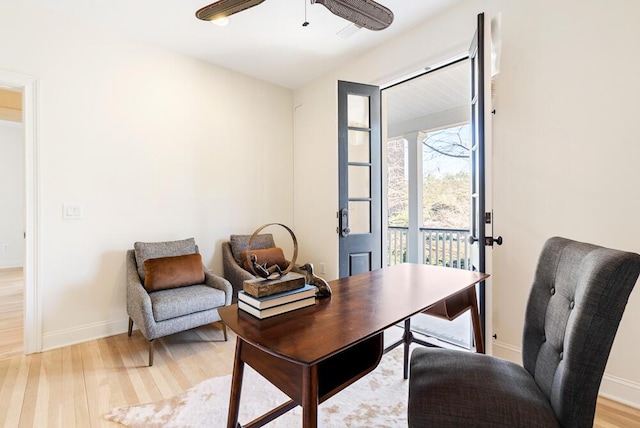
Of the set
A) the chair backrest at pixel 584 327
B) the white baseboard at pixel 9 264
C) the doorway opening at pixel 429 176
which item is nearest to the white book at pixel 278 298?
the chair backrest at pixel 584 327

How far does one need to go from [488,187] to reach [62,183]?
3341mm

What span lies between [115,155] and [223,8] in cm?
192

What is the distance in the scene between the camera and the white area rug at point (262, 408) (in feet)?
5.34

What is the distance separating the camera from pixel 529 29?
A: 6.81ft

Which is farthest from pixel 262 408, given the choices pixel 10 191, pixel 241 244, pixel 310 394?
pixel 10 191

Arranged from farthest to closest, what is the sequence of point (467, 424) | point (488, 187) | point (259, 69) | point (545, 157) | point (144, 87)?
point (259, 69) → point (144, 87) → point (545, 157) → point (488, 187) → point (467, 424)

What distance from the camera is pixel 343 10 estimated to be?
5.42 feet

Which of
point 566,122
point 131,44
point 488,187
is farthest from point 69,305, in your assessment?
point 566,122

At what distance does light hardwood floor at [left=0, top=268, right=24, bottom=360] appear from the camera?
2479 millimetres

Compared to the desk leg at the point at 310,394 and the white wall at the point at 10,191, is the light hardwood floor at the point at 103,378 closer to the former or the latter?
the desk leg at the point at 310,394

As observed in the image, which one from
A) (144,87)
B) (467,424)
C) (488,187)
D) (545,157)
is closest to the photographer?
(467,424)

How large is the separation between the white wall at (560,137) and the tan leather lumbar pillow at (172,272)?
2.55 meters

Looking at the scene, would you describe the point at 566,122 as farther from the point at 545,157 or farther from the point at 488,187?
the point at 488,187

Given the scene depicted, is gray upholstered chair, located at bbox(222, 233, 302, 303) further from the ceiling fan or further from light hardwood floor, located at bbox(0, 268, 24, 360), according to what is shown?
the ceiling fan
